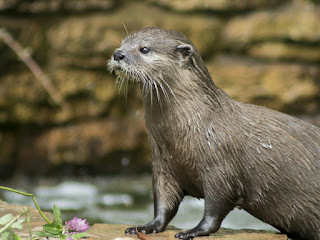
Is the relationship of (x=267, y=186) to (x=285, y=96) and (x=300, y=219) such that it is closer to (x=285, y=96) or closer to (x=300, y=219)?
(x=300, y=219)

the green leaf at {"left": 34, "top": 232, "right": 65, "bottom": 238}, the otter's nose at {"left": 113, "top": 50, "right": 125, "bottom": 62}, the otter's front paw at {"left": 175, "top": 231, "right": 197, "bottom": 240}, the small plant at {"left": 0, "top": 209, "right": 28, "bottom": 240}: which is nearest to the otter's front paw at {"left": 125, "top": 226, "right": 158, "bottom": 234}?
the otter's front paw at {"left": 175, "top": 231, "right": 197, "bottom": 240}

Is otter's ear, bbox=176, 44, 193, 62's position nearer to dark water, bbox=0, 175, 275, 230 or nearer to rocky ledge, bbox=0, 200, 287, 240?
rocky ledge, bbox=0, 200, 287, 240

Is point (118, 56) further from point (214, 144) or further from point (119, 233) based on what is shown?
point (119, 233)

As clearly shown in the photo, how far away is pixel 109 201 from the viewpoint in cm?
520

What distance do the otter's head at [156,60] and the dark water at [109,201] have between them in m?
2.00

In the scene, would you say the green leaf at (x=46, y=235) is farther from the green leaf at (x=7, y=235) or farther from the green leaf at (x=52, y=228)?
the green leaf at (x=7, y=235)

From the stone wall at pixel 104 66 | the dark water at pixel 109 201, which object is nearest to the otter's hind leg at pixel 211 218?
the dark water at pixel 109 201

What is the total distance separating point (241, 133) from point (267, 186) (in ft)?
0.97

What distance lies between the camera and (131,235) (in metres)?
2.81

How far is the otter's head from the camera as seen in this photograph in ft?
9.07

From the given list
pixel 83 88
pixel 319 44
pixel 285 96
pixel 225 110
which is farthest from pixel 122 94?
pixel 225 110

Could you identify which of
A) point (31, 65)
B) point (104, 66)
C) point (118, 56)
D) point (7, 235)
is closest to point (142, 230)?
point (7, 235)

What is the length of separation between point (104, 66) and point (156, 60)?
2808mm

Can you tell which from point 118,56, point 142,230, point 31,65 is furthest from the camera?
point 31,65
